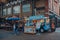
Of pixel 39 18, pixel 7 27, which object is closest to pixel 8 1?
pixel 7 27

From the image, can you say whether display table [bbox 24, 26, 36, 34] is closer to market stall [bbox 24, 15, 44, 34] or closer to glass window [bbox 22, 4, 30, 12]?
market stall [bbox 24, 15, 44, 34]

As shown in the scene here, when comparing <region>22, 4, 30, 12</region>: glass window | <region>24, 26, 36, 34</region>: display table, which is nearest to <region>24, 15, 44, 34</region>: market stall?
<region>24, 26, 36, 34</region>: display table

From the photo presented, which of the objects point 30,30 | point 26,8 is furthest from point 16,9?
point 30,30

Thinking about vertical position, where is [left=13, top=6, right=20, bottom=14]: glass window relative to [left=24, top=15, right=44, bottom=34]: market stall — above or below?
above

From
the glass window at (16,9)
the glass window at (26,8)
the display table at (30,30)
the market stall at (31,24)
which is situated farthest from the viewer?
the glass window at (16,9)

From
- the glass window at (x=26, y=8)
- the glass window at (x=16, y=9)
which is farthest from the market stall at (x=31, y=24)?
the glass window at (x=16, y=9)

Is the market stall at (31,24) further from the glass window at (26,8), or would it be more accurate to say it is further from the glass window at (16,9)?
the glass window at (16,9)

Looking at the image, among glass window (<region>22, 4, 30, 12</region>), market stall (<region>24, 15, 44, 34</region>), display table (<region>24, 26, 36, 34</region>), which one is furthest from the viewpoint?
glass window (<region>22, 4, 30, 12</region>)

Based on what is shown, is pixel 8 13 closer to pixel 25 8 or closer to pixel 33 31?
pixel 25 8

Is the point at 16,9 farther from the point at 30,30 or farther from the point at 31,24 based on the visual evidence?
the point at 30,30

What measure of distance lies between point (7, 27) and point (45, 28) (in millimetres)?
10285

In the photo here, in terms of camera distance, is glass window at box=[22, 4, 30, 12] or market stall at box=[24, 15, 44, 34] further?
glass window at box=[22, 4, 30, 12]

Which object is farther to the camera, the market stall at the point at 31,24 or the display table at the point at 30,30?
the market stall at the point at 31,24

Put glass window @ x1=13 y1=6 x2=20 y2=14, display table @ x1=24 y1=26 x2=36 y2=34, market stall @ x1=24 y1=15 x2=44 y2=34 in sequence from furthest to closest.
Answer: glass window @ x1=13 y1=6 x2=20 y2=14
market stall @ x1=24 y1=15 x2=44 y2=34
display table @ x1=24 y1=26 x2=36 y2=34
